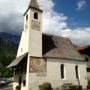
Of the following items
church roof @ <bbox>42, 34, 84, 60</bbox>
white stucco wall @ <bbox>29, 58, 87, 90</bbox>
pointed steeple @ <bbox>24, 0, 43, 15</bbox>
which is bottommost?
white stucco wall @ <bbox>29, 58, 87, 90</bbox>

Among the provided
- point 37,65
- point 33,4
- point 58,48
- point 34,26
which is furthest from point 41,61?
point 33,4

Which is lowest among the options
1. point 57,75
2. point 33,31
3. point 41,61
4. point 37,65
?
point 57,75

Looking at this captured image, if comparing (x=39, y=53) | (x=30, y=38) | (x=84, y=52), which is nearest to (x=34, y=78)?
(x=39, y=53)

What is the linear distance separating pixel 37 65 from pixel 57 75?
14.3 feet

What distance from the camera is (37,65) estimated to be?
28422 mm

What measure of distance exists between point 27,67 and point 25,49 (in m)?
3.70

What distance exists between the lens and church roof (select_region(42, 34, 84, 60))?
3123 cm

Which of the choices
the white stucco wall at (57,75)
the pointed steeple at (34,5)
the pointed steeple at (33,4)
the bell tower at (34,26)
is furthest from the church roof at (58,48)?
the pointed steeple at (33,4)

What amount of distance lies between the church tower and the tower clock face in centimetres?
100

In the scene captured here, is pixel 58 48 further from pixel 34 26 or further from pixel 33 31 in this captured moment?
pixel 34 26

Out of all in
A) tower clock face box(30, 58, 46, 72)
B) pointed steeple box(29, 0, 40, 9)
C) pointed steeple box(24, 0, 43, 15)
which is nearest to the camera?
tower clock face box(30, 58, 46, 72)

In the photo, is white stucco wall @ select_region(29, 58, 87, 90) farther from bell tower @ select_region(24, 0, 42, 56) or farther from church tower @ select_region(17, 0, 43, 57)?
church tower @ select_region(17, 0, 43, 57)

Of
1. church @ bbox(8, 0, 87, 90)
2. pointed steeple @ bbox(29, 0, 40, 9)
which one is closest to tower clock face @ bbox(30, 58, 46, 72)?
church @ bbox(8, 0, 87, 90)

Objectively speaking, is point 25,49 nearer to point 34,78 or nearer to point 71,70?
point 34,78
